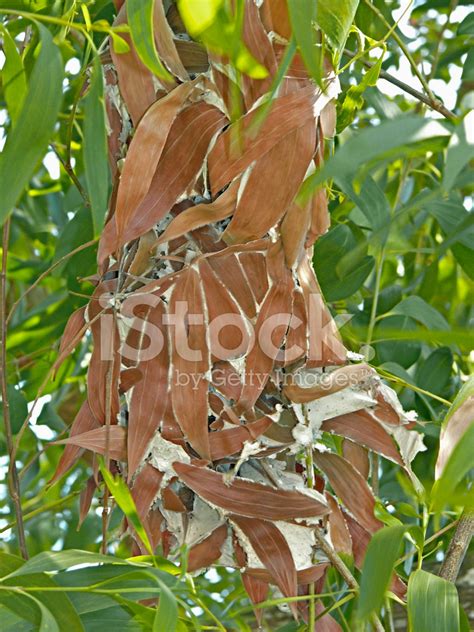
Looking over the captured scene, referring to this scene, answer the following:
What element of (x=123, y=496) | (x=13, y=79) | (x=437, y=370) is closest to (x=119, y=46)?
(x=13, y=79)

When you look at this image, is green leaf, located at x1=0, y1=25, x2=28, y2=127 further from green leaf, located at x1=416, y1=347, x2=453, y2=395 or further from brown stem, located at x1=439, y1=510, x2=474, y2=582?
green leaf, located at x1=416, y1=347, x2=453, y2=395

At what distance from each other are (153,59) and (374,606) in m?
0.23

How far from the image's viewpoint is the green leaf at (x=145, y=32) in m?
0.36

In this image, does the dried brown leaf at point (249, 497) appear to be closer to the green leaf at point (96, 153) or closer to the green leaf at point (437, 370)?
the green leaf at point (96, 153)

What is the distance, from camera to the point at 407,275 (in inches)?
40.6

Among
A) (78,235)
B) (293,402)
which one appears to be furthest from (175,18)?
(78,235)

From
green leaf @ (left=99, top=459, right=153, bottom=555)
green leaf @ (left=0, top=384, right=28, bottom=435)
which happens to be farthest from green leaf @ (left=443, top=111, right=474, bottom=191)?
green leaf @ (left=0, top=384, right=28, bottom=435)

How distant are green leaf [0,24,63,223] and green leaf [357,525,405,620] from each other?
0.21 meters

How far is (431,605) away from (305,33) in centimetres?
27

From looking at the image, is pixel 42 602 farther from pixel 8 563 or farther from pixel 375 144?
pixel 375 144

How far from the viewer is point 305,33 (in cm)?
33

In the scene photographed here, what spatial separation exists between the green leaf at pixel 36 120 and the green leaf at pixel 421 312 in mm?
419

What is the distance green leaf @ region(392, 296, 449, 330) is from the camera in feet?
2.39

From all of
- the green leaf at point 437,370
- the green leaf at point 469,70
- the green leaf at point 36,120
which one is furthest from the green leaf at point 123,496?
the green leaf at point 437,370
